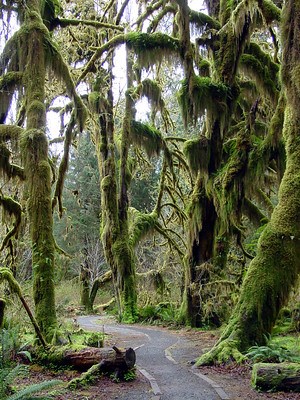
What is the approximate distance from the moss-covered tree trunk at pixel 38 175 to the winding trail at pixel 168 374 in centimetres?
225

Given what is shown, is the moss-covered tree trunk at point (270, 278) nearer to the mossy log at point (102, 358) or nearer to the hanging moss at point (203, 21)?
the mossy log at point (102, 358)

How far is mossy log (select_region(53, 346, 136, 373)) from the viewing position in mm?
7469

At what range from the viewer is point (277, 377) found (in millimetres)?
6477

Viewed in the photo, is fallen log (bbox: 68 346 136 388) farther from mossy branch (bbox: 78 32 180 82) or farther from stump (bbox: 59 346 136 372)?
mossy branch (bbox: 78 32 180 82)

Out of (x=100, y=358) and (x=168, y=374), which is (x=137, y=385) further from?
(x=168, y=374)

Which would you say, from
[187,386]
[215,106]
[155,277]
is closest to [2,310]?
[187,386]

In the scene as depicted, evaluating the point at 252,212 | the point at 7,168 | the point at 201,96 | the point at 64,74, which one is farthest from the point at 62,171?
the point at 252,212

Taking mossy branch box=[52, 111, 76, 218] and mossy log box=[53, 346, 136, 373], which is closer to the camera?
mossy log box=[53, 346, 136, 373]

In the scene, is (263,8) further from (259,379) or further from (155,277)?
(155,277)

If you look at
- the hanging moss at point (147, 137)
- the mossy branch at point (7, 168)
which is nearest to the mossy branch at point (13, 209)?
the mossy branch at point (7, 168)

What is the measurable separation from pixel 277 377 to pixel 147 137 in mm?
12924

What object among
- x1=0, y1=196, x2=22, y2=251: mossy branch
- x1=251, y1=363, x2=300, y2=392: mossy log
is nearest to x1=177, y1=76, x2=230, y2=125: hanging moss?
x1=0, y1=196, x2=22, y2=251: mossy branch

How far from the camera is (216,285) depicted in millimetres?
14570

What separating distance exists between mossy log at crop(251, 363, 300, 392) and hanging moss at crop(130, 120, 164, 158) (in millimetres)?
12193
